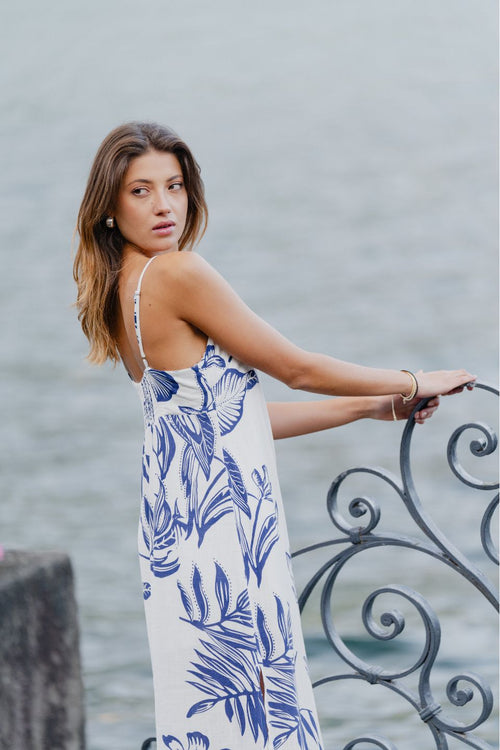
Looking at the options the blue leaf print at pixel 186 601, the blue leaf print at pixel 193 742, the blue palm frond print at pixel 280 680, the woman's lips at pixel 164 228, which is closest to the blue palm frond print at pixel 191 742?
the blue leaf print at pixel 193 742

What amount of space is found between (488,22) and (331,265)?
9.16ft

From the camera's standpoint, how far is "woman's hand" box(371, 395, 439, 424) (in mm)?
2072

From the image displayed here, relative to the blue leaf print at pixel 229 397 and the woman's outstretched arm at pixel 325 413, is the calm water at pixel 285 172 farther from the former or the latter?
the blue leaf print at pixel 229 397

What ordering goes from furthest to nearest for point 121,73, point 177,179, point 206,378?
1. point 121,73
2. point 177,179
3. point 206,378

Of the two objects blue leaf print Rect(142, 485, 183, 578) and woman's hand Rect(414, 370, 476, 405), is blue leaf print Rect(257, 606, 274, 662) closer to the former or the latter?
blue leaf print Rect(142, 485, 183, 578)

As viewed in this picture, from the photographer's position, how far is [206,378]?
202 cm

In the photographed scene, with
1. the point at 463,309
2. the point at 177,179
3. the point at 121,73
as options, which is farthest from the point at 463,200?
the point at 177,179

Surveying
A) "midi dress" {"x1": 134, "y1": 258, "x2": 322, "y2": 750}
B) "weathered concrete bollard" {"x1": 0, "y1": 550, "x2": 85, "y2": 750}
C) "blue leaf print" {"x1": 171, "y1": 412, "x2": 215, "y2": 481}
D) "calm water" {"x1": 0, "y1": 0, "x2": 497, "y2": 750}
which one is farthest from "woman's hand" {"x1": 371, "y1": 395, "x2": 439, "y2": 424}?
"calm water" {"x1": 0, "y1": 0, "x2": 497, "y2": 750}

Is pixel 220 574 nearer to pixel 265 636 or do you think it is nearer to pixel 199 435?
pixel 265 636

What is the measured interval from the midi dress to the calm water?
784 cm

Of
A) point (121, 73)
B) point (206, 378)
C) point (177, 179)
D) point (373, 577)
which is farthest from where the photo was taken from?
point (121, 73)

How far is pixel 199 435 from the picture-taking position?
2029mm

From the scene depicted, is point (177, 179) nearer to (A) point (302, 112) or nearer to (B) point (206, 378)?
(B) point (206, 378)

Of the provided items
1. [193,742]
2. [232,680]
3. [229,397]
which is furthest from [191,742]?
[229,397]
